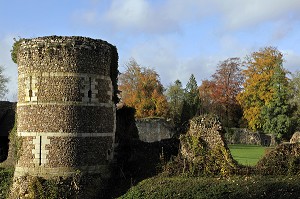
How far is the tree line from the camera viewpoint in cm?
5009

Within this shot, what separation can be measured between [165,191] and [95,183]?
10.1ft

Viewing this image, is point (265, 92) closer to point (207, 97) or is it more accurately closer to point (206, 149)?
point (207, 97)

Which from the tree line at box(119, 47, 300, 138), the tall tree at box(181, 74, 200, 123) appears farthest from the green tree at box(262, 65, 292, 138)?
the tall tree at box(181, 74, 200, 123)

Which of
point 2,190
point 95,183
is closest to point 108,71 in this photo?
point 95,183

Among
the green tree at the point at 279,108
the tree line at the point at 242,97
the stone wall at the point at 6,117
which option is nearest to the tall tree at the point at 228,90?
the tree line at the point at 242,97

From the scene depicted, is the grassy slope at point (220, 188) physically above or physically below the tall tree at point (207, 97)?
below

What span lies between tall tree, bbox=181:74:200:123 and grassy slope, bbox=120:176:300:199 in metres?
31.6

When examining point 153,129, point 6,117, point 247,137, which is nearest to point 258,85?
Result: point 247,137

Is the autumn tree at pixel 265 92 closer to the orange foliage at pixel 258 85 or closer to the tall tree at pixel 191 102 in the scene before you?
the orange foliage at pixel 258 85

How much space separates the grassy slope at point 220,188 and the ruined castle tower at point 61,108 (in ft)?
8.11

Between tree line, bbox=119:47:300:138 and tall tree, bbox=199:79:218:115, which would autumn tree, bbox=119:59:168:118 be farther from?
tall tree, bbox=199:79:218:115

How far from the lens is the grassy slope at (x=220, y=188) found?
14.5m

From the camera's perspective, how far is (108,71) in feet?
57.2

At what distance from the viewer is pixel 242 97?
183ft
